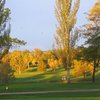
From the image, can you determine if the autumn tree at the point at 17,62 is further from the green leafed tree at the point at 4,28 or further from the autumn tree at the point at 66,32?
the green leafed tree at the point at 4,28

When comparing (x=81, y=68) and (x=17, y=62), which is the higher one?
(x=17, y=62)

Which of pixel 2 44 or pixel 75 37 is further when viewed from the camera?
pixel 75 37

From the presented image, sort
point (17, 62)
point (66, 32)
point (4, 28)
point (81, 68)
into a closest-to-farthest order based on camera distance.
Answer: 1. point (4, 28)
2. point (66, 32)
3. point (81, 68)
4. point (17, 62)

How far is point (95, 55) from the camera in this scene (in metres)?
61.1

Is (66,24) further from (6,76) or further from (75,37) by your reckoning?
(6,76)

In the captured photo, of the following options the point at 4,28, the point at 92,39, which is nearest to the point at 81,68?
the point at 92,39

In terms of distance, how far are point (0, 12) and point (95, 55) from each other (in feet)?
85.2

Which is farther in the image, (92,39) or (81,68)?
(81,68)

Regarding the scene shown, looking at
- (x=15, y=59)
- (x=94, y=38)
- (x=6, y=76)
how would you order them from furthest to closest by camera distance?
(x=15, y=59) < (x=6, y=76) < (x=94, y=38)

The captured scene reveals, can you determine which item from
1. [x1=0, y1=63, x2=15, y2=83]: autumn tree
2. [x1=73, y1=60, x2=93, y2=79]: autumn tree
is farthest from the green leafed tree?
[x1=73, y1=60, x2=93, y2=79]: autumn tree

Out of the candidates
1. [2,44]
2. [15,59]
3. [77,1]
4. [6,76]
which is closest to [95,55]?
[77,1]

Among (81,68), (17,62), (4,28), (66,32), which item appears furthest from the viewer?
(17,62)

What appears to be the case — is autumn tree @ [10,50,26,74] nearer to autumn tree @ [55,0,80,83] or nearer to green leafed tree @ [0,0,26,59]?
autumn tree @ [55,0,80,83]

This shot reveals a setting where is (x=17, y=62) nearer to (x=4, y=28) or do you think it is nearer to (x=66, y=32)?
(x=66, y=32)
